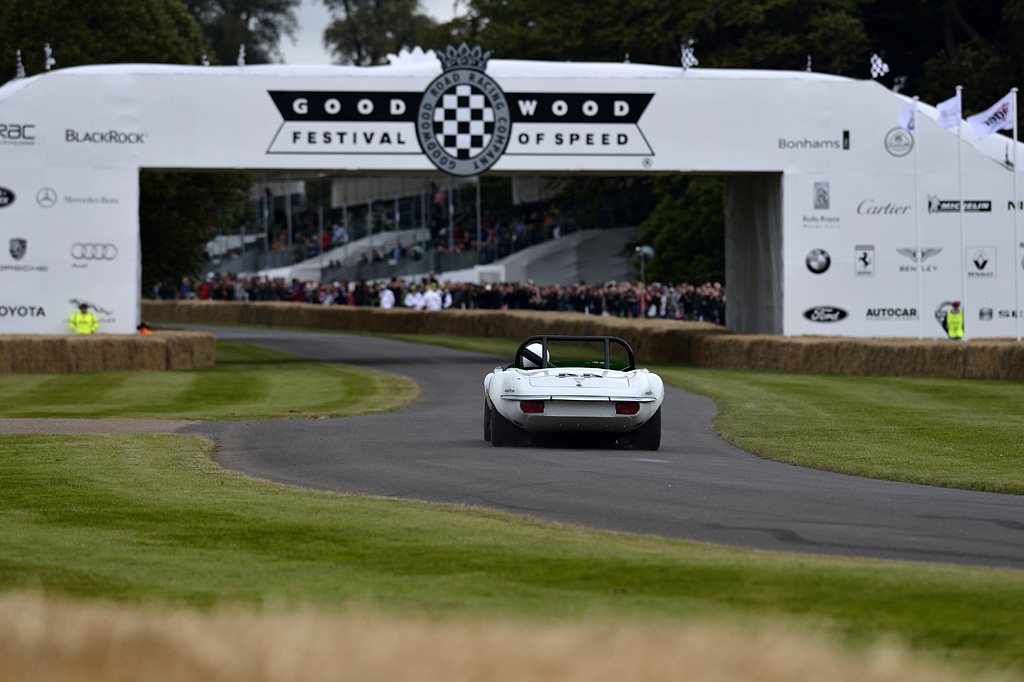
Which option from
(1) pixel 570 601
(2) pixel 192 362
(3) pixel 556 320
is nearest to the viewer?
(1) pixel 570 601

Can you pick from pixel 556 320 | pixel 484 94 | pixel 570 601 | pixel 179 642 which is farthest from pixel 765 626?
pixel 556 320

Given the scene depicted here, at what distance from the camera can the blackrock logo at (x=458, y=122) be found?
1056 inches

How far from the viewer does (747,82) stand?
91.8 ft

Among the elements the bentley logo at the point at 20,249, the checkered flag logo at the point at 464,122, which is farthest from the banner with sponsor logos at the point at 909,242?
the bentley logo at the point at 20,249

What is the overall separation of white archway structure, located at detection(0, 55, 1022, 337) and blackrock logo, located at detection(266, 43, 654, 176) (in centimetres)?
3

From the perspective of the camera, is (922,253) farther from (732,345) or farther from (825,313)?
(732,345)

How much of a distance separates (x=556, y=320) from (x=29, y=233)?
18105mm

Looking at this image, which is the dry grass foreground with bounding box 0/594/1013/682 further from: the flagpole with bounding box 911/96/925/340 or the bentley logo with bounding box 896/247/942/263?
the bentley logo with bounding box 896/247/942/263

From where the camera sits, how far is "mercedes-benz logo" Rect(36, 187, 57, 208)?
26719 mm

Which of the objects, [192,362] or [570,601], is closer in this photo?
[570,601]

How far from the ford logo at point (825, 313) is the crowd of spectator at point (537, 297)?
12.8 metres

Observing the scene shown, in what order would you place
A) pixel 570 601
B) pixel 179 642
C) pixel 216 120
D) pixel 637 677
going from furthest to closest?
pixel 216 120 → pixel 570 601 → pixel 179 642 → pixel 637 677

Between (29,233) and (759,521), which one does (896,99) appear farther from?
(759,521)

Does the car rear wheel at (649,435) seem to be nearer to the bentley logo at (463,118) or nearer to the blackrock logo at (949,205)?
the bentley logo at (463,118)
